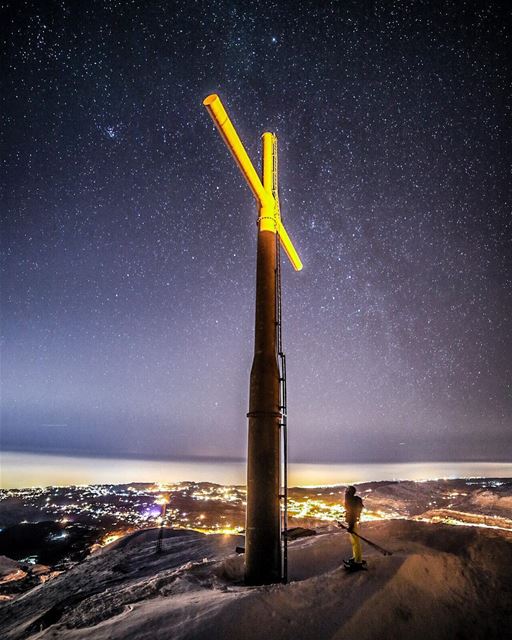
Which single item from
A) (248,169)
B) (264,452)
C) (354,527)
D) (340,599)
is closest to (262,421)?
(264,452)

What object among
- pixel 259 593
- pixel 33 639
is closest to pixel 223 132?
pixel 259 593

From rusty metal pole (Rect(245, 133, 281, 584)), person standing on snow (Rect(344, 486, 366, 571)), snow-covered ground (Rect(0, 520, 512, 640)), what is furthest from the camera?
rusty metal pole (Rect(245, 133, 281, 584))

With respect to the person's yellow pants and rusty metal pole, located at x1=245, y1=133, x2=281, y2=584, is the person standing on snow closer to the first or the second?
the person's yellow pants

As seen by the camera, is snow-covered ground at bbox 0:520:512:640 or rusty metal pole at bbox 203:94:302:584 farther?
rusty metal pole at bbox 203:94:302:584

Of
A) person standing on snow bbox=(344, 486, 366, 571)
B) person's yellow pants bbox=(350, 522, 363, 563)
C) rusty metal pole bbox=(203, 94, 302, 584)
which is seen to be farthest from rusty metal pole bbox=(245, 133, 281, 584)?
person's yellow pants bbox=(350, 522, 363, 563)

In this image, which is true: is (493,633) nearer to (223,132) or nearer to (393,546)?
(393,546)

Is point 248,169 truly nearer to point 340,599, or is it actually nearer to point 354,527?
point 354,527
